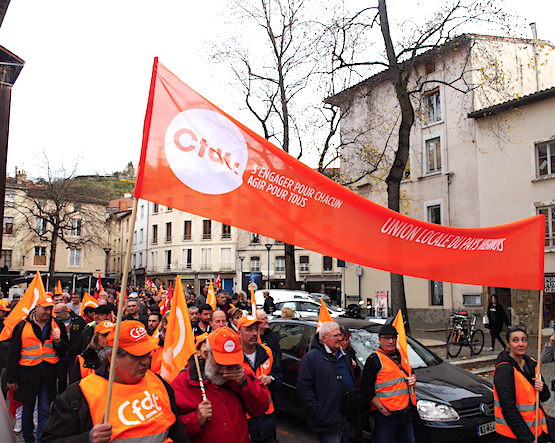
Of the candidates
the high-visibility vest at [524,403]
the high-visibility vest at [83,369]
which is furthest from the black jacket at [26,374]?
the high-visibility vest at [524,403]

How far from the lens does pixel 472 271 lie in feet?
15.0

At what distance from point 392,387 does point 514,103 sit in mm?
20928

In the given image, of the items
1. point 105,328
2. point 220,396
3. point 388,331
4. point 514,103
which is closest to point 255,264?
point 514,103

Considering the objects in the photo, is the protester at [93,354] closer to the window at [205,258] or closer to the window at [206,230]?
the window at [205,258]

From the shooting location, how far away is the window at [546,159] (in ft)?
69.2

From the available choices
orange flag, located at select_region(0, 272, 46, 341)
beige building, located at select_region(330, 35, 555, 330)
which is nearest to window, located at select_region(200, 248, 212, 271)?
beige building, located at select_region(330, 35, 555, 330)

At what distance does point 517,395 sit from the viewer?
420 centimetres

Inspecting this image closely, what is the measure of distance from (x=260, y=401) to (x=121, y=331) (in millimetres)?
1061

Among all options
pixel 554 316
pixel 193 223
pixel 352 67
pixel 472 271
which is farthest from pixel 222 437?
pixel 193 223

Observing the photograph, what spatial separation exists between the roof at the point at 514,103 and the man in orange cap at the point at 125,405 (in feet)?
67.6

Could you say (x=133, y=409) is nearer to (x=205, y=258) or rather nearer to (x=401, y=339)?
(x=401, y=339)

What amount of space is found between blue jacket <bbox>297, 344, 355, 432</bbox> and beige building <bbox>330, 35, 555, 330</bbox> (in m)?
14.7

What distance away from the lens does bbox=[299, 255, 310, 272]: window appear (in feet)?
172

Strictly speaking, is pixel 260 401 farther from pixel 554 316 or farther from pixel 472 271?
pixel 554 316
